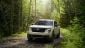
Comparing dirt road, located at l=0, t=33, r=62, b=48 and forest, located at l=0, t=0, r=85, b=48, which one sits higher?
forest, located at l=0, t=0, r=85, b=48

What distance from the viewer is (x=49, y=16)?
49.7 m

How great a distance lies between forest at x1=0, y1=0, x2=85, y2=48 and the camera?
13742mm

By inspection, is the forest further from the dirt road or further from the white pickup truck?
the white pickup truck

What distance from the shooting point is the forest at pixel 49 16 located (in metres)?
13.7

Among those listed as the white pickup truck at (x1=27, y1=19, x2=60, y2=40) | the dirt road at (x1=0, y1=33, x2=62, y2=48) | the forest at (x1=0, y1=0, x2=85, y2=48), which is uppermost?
the forest at (x1=0, y1=0, x2=85, y2=48)

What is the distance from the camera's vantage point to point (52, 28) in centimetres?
2359

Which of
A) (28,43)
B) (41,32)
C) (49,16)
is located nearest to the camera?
(28,43)

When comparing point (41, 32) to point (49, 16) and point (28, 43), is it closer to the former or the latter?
point (28, 43)

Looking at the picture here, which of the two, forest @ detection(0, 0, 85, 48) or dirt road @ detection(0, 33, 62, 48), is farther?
dirt road @ detection(0, 33, 62, 48)

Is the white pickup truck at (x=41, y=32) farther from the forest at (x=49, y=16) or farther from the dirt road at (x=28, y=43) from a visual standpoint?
the forest at (x=49, y=16)

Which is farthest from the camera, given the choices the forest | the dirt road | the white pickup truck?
the white pickup truck

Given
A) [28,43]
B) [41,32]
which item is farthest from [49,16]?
[28,43]

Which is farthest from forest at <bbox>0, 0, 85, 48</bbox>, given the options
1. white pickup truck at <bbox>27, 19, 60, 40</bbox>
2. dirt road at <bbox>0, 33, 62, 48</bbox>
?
white pickup truck at <bbox>27, 19, 60, 40</bbox>

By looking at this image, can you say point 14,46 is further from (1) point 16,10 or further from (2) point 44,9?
(2) point 44,9
